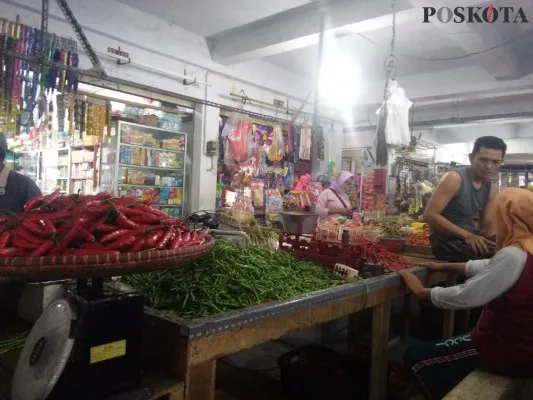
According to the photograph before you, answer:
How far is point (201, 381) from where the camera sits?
1627mm

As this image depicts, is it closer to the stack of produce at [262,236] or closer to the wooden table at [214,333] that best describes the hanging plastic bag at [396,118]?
the stack of produce at [262,236]

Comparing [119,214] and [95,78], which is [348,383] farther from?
[95,78]

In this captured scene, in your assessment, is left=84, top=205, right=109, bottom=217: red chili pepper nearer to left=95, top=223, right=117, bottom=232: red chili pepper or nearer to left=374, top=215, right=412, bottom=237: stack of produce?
left=95, top=223, right=117, bottom=232: red chili pepper

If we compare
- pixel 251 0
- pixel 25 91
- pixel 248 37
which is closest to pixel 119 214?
pixel 25 91

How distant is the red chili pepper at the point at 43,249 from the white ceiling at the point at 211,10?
4985mm

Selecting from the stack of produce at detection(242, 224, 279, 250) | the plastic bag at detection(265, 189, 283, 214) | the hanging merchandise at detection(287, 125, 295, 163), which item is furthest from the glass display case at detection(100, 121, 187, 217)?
the stack of produce at detection(242, 224, 279, 250)

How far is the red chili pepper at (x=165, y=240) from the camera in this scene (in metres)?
1.50

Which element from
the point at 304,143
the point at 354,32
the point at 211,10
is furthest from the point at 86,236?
the point at 304,143

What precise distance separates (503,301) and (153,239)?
6.09 feet

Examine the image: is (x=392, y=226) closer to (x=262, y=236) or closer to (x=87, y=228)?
(x=262, y=236)

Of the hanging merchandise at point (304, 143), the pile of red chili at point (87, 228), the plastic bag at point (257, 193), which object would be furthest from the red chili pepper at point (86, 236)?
→ the hanging merchandise at point (304, 143)

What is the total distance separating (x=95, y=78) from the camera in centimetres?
517

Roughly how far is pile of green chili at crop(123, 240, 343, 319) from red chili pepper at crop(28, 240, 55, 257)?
590mm

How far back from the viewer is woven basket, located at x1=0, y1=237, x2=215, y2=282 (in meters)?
1.22
